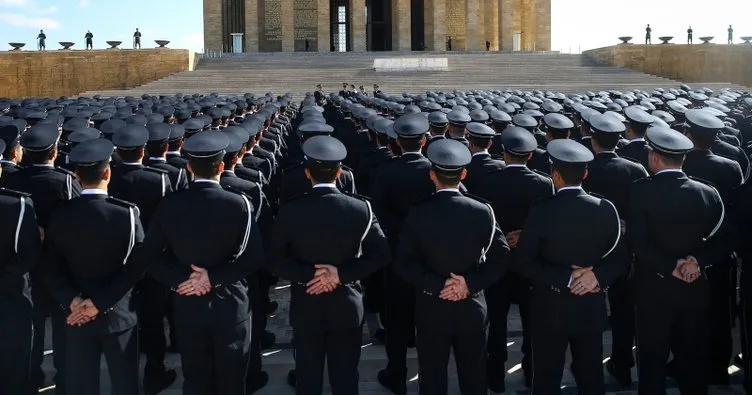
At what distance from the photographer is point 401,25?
1638 inches

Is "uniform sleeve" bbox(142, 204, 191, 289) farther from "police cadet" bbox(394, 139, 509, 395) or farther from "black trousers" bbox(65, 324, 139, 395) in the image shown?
"police cadet" bbox(394, 139, 509, 395)

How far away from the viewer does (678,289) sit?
4539 mm

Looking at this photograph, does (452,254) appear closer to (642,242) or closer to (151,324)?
(642,242)

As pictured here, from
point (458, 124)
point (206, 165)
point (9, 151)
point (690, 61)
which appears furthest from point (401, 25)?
point (206, 165)

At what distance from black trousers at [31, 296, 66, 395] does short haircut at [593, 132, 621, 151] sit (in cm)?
434

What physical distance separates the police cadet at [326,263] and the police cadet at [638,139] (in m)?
3.19

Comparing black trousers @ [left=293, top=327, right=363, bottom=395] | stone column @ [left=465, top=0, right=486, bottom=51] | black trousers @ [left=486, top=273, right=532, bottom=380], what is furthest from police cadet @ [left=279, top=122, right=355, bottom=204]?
stone column @ [left=465, top=0, right=486, bottom=51]

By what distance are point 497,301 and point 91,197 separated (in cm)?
312

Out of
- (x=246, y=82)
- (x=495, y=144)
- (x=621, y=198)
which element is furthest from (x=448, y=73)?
(x=621, y=198)

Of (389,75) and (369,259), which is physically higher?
(389,75)

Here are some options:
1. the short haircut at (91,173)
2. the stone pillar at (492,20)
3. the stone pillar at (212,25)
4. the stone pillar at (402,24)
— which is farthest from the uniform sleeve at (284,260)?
Result: the stone pillar at (492,20)

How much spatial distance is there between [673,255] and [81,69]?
3279 cm

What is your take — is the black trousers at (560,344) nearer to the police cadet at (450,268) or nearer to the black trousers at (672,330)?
the police cadet at (450,268)

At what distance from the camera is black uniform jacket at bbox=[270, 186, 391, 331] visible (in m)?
4.24
